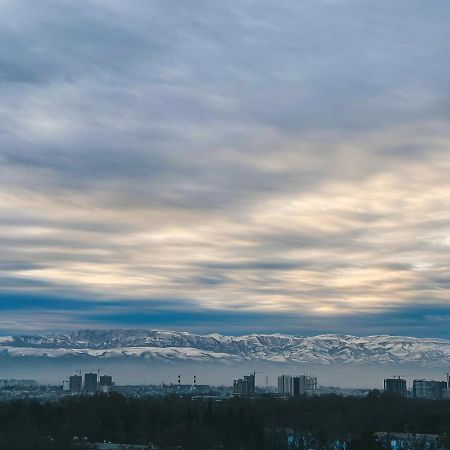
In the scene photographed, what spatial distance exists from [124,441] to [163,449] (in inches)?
974

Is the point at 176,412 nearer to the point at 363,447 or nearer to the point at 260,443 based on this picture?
the point at 260,443

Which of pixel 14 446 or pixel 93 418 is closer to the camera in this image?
pixel 14 446

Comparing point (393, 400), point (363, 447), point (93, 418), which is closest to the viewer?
point (363, 447)

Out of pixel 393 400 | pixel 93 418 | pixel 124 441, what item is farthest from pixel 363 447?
pixel 393 400

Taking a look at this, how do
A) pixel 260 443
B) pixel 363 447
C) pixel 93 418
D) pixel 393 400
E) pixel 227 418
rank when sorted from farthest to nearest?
1. pixel 393 400
2. pixel 93 418
3. pixel 227 418
4. pixel 260 443
5. pixel 363 447

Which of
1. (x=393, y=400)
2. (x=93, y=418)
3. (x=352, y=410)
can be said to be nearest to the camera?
(x=93, y=418)

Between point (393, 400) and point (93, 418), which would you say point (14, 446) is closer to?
point (93, 418)

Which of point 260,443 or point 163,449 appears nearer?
point 163,449

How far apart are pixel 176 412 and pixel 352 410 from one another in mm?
36940

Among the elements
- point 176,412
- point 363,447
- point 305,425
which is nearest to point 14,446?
point 363,447

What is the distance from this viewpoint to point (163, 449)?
111625 millimetres

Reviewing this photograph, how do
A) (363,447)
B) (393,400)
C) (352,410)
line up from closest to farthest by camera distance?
(363,447)
(352,410)
(393,400)

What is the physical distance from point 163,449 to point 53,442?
1338cm

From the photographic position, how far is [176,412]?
157 meters
